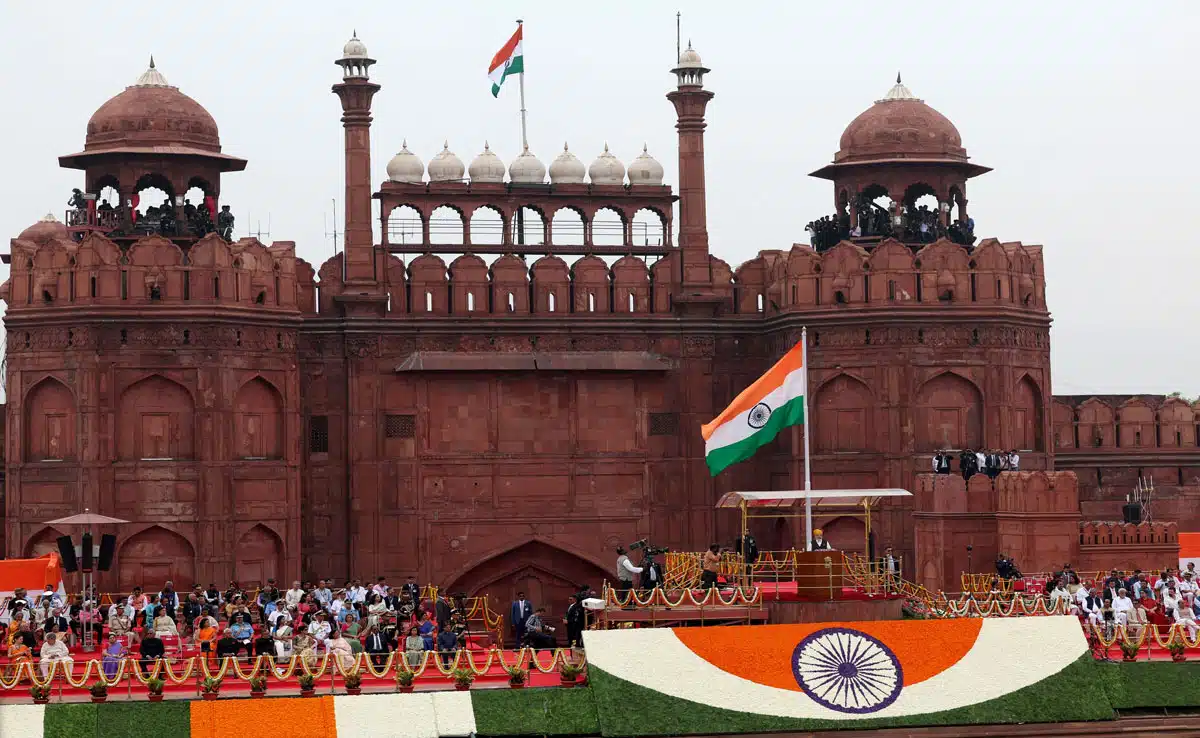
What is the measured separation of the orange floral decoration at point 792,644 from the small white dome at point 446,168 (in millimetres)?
19320

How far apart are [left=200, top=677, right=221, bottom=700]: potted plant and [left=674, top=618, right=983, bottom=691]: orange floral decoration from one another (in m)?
7.11

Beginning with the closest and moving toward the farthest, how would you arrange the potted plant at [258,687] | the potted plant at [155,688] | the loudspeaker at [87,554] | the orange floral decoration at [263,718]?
1. the orange floral decoration at [263,718]
2. the potted plant at [155,688]
3. the potted plant at [258,687]
4. the loudspeaker at [87,554]

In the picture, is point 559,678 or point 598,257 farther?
point 598,257

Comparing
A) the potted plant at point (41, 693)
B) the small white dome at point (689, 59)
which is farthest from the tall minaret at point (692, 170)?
the potted plant at point (41, 693)

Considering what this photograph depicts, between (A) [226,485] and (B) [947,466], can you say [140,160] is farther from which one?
(B) [947,466]

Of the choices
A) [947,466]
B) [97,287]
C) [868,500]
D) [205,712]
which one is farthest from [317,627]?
[947,466]

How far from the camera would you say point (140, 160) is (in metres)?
49.0

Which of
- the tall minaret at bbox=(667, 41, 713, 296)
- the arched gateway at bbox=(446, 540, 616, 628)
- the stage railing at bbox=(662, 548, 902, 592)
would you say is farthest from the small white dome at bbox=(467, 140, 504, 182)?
the stage railing at bbox=(662, 548, 902, 592)

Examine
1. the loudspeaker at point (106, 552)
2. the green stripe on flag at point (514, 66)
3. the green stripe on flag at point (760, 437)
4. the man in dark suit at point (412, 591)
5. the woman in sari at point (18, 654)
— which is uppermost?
the green stripe on flag at point (514, 66)

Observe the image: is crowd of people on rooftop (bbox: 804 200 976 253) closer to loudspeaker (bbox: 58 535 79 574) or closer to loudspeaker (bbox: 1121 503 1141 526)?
loudspeaker (bbox: 1121 503 1141 526)

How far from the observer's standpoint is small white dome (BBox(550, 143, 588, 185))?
5156cm

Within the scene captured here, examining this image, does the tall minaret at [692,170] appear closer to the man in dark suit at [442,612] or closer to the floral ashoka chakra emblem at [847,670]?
the man in dark suit at [442,612]

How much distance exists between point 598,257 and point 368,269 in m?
5.43

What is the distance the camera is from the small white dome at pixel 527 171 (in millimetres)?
51406
